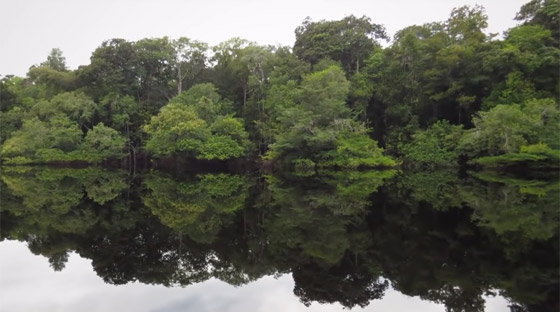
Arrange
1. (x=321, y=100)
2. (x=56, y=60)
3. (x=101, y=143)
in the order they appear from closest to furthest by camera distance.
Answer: (x=321, y=100)
(x=101, y=143)
(x=56, y=60)

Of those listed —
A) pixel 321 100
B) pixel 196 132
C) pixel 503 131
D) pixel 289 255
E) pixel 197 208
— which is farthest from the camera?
pixel 196 132

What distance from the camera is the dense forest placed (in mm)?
25328

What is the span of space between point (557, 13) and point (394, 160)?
45.0ft

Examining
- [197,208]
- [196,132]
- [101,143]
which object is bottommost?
[197,208]

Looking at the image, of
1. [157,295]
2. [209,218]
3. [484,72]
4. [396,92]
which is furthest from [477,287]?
[396,92]

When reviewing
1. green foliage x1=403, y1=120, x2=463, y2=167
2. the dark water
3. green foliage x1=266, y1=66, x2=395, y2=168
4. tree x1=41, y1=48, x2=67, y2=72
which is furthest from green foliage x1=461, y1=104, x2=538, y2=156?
tree x1=41, y1=48, x2=67, y2=72

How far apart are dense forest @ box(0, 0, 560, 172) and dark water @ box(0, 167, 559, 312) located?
45.2 ft

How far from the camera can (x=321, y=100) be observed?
88.6 ft

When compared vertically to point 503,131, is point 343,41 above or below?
above

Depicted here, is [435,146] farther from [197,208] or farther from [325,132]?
[197,208]

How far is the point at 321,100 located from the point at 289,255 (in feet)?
69.3

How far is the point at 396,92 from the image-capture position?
Result: 31.7 meters

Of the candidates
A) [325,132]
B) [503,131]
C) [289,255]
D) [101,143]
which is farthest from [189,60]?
[289,255]

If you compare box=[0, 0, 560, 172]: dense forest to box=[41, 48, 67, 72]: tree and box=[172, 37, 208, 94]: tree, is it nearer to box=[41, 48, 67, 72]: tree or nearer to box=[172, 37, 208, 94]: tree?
box=[172, 37, 208, 94]: tree
